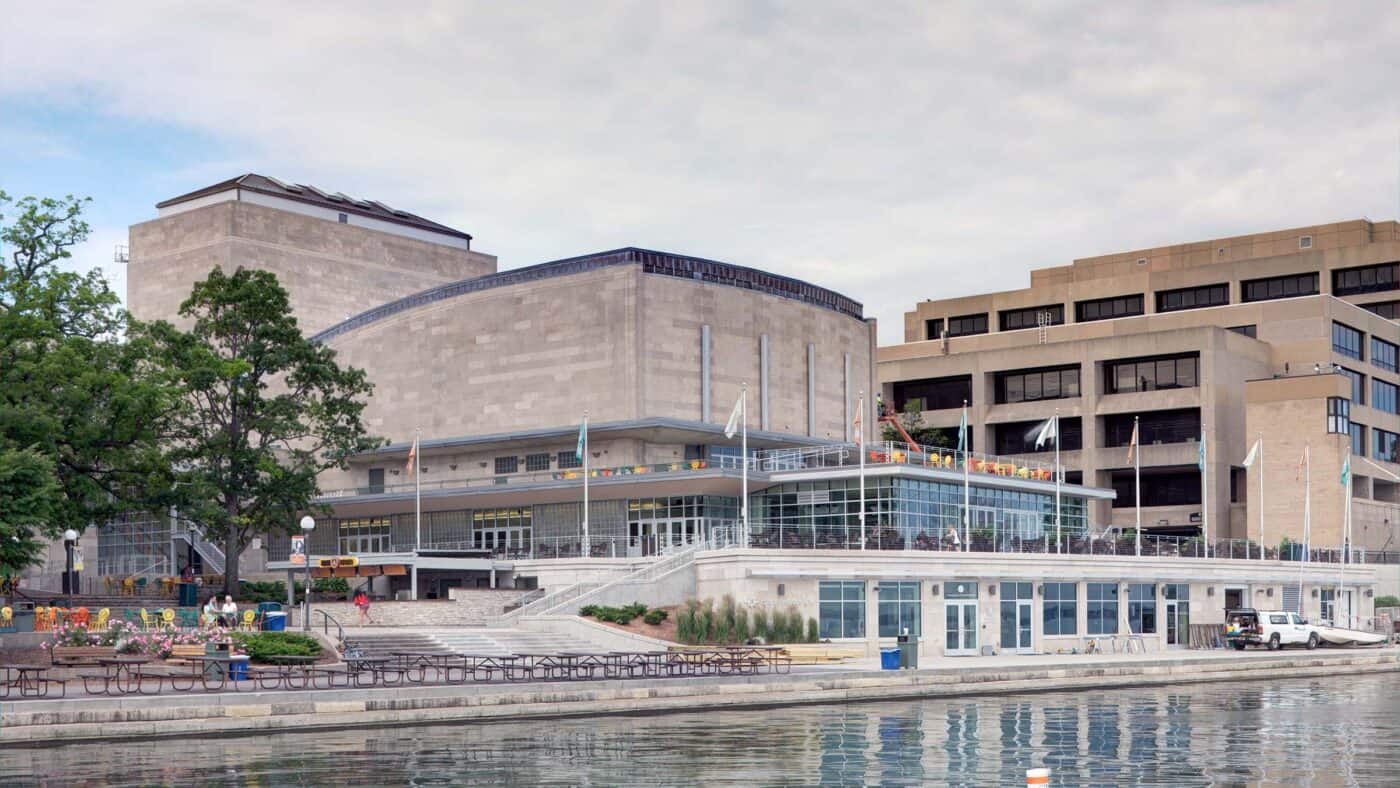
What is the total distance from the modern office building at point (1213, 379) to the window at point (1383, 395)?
257 mm

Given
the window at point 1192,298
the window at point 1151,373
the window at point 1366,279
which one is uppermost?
the window at point 1366,279

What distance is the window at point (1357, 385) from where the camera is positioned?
11400cm

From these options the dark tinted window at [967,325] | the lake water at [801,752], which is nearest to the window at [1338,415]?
the dark tinted window at [967,325]

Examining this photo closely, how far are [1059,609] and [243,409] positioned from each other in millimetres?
35826

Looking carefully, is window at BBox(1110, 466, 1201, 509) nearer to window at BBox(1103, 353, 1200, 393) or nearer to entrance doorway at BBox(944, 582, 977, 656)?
window at BBox(1103, 353, 1200, 393)

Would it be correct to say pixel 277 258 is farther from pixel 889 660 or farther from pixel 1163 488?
pixel 889 660

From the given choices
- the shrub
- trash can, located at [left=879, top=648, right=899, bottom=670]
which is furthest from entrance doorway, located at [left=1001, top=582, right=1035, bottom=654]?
the shrub

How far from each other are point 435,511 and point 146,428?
27.9 metres

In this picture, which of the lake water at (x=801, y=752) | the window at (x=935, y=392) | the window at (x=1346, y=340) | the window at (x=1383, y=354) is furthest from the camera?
the window at (x=935, y=392)

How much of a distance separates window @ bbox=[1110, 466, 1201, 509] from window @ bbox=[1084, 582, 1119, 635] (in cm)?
4513

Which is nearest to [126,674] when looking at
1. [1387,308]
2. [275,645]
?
[275,645]

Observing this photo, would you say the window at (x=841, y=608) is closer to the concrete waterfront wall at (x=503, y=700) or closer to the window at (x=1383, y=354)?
the concrete waterfront wall at (x=503, y=700)

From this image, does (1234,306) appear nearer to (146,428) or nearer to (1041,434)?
(1041,434)

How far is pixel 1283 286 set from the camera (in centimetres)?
13100
